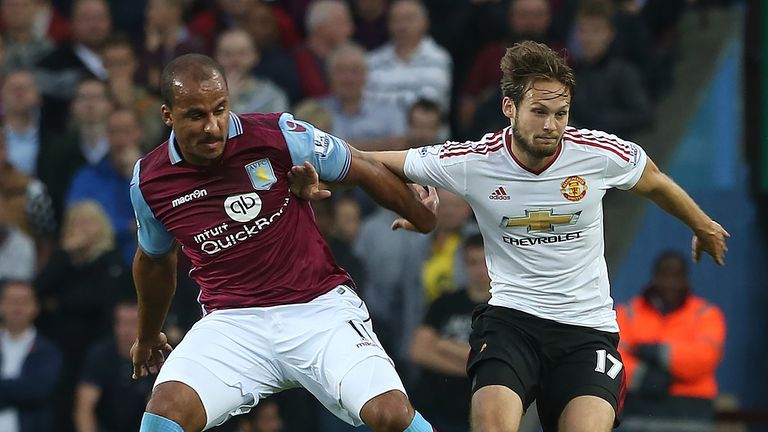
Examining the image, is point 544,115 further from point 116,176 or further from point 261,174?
point 116,176

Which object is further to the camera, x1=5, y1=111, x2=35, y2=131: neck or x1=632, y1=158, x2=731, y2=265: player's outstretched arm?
x1=5, y1=111, x2=35, y2=131: neck

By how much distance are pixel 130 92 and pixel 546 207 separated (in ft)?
20.0

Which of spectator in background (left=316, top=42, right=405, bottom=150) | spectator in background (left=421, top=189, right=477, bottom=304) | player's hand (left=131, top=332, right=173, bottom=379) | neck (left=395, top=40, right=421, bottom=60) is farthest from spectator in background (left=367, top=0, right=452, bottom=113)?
player's hand (left=131, top=332, right=173, bottom=379)

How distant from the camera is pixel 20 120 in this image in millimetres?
12641

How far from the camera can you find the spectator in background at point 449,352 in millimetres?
10852

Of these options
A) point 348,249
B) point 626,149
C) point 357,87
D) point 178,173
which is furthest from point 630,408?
point 178,173

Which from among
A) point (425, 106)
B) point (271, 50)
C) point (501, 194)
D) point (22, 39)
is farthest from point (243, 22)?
point (501, 194)

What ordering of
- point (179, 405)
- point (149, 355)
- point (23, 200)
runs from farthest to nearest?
point (23, 200) → point (149, 355) → point (179, 405)

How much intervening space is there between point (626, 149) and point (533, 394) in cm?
126

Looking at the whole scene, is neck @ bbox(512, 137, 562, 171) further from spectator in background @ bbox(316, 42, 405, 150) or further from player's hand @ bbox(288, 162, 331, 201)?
spectator in background @ bbox(316, 42, 405, 150)

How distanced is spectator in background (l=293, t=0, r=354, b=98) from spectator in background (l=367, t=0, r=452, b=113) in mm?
515

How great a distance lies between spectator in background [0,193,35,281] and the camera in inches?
479

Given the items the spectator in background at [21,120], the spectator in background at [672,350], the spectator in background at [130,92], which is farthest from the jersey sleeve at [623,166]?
the spectator in background at [21,120]

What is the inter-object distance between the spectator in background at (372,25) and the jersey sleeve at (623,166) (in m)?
6.05
